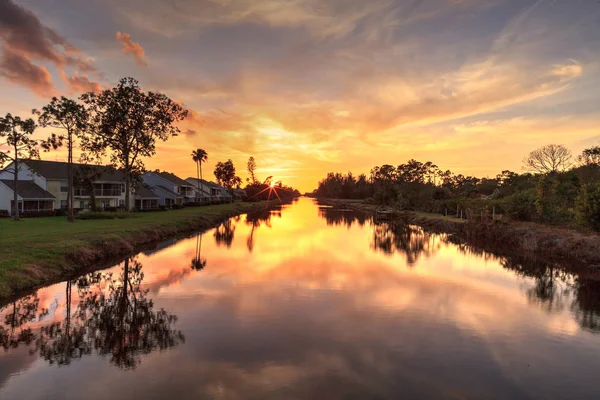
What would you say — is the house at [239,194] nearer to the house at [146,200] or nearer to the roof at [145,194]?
the house at [146,200]

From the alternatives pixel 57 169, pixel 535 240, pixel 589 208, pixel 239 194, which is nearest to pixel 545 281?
pixel 589 208

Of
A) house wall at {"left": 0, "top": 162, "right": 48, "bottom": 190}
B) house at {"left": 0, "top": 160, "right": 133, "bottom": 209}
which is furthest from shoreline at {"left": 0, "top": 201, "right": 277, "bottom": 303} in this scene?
house wall at {"left": 0, "top": 162, "right": 48, "bottom": 190}

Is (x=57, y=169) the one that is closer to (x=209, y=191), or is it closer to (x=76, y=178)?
(x=76, y=178)

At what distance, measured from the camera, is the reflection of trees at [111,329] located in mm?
12203

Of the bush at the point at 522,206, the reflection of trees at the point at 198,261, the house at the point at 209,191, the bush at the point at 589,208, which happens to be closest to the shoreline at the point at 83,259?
the reflection of trees at the point at 198,261

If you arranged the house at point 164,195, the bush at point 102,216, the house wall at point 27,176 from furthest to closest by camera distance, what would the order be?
the house at point 164,195
the house wall at point 27,176
the bush at point 102,216

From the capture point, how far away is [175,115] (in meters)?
57.8

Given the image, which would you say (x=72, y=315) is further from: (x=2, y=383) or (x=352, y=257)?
(x=352, y=257)

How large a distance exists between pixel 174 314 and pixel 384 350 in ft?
30.4

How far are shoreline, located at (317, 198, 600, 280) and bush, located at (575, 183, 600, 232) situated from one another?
101 centimetres

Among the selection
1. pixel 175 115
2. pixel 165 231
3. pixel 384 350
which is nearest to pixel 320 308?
pixel 384 350

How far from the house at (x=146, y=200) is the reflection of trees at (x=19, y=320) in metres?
60.0

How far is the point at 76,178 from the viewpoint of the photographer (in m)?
61.9

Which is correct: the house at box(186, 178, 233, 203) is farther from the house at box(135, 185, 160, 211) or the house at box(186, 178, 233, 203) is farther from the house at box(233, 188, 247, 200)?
the house at box(135, 185, 160, 211)
